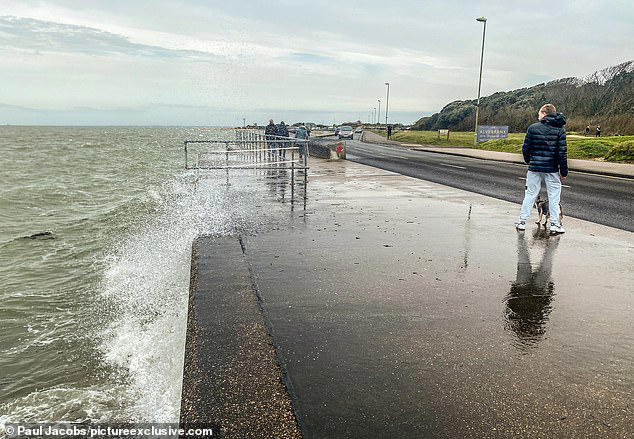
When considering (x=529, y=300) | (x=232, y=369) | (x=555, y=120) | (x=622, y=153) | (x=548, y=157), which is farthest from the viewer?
(x=622, y=153)

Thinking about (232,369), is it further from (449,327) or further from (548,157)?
(548,157)

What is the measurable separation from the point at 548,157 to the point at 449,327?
4.89 metres

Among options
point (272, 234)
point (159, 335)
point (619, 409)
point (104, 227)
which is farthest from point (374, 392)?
point (104, 227)

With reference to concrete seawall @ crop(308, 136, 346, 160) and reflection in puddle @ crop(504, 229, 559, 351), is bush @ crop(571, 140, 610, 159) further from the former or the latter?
reflection in puddle @ crop(504, 229, 559, 351)

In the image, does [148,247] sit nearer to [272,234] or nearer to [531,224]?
[272,234]

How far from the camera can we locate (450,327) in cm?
385

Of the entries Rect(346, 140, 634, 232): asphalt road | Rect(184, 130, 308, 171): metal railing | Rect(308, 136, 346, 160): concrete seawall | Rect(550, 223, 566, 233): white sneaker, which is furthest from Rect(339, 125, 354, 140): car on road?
Rect(550, 223, 566, 233): white sneaker

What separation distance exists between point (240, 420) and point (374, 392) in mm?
810

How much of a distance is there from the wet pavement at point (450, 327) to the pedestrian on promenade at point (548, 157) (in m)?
0.41

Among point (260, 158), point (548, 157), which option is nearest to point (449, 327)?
point (548, 157)

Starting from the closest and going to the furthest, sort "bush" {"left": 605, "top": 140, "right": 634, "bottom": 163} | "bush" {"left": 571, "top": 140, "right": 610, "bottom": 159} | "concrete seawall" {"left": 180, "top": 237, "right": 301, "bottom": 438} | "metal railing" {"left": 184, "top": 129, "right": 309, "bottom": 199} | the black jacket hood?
1. "concrete seawall" {"left": 180, "top": 237, "right": 301, "bottom": 438}
2. the black jacket hood
3. "metal railing" {"left": 184, "top": 129, "right": 309, "bottom": 199}
4. "bush" {"left": 605, "top": 140, "right": 634, "bottom": 163}
5. "bush" {"left": 571, "top": 140, "right": 610, "bottom": 159}

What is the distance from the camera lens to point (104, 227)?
12.2 metres

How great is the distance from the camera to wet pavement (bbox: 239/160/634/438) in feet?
8.70

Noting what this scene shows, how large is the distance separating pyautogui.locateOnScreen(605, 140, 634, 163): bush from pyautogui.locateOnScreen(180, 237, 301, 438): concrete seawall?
2266 centimetres
